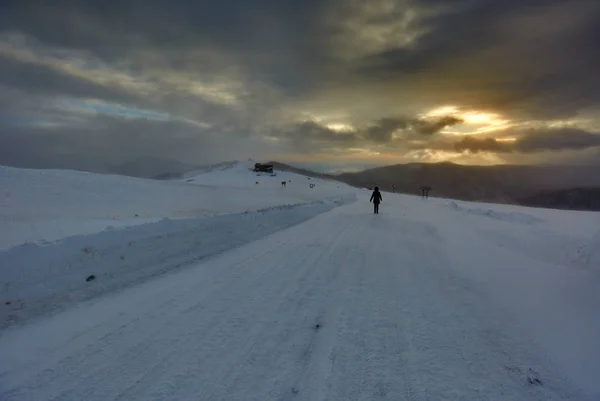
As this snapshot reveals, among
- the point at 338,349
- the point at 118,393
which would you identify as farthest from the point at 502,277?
the point at 118,393

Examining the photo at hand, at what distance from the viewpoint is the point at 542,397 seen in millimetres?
3768

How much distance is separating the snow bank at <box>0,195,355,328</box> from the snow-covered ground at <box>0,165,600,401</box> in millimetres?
34

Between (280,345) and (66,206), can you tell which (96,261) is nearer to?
(280,345)

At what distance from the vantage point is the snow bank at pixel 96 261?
611 cm

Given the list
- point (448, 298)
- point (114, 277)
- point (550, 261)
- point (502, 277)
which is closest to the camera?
point (448, 298)

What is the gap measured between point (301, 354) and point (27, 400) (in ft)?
9.77

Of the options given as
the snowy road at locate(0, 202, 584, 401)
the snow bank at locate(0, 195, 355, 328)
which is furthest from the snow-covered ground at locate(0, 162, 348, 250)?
the snowy road at locate(0, 202, 584, 401)

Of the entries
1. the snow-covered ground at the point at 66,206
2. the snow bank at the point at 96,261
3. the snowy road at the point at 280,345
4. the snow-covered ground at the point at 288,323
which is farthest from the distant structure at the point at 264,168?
the snowy road at the point at 280,345

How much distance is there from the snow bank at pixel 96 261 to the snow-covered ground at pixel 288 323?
0.03 m

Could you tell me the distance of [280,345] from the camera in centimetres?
460

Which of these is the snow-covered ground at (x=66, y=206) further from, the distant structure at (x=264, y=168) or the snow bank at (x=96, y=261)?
the distant structure at (x=264, y=168)

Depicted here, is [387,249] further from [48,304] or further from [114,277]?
[48,304]

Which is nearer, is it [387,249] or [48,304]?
[48,304]

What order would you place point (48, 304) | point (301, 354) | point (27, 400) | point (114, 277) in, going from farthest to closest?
point (114, 277), point (48, 304), point (301, 354), point (27, 400)
